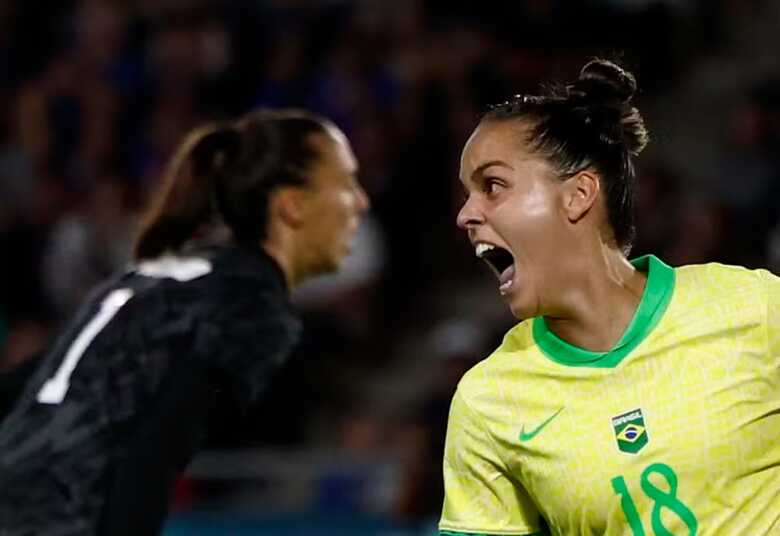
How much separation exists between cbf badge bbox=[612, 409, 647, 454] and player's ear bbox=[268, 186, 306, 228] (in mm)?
1085

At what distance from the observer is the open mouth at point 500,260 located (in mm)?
2500

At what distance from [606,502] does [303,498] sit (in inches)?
150

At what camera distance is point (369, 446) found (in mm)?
6270

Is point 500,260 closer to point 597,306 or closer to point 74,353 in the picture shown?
point 597,306

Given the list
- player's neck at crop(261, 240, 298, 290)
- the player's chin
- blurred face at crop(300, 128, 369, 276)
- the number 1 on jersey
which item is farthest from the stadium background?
the player's chin

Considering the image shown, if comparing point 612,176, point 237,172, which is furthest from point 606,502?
point 237,172

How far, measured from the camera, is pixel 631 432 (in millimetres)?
2432

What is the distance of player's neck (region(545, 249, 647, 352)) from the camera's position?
253 centimetres

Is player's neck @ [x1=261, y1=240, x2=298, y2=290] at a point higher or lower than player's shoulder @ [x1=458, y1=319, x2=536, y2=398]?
lower

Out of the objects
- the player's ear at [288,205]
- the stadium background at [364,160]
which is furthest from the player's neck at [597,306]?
the stadium background at [364,160]

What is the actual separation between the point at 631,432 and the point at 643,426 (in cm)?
2

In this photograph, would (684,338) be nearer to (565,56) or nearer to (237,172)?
(237,172)

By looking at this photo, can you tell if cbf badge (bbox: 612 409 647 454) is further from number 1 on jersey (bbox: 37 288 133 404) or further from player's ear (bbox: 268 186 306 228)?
player's ear (bbox: 268 186 306 228)

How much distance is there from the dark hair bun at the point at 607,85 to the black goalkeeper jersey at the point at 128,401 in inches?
29.6
